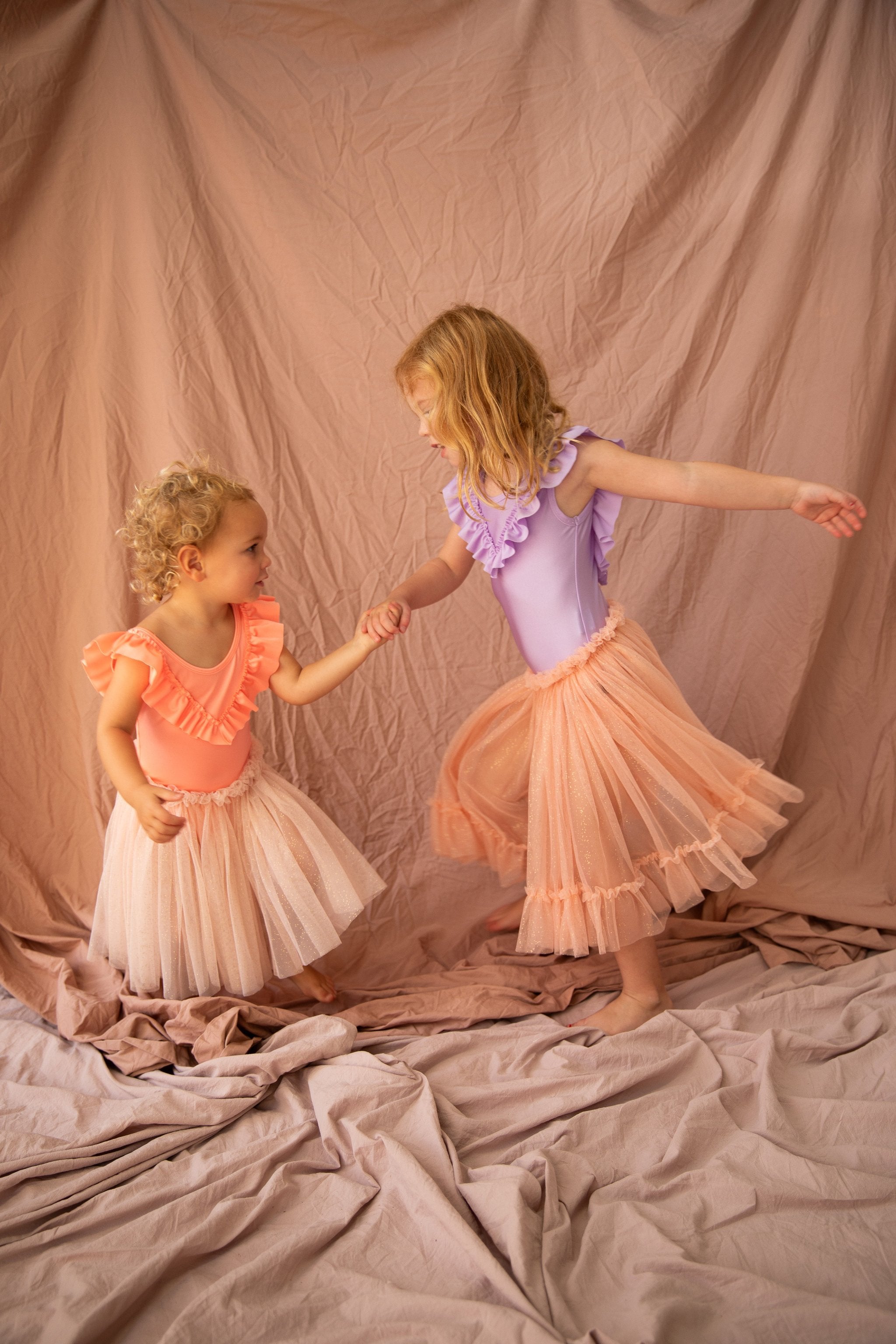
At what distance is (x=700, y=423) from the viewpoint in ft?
7.89

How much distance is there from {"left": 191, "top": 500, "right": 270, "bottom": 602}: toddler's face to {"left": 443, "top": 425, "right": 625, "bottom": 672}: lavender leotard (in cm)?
39

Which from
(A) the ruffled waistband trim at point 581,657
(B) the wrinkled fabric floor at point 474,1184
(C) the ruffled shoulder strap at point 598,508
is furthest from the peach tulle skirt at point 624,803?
(B) the wrinkled fabric floor at point 474,1184

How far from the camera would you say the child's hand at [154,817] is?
169 centimetres

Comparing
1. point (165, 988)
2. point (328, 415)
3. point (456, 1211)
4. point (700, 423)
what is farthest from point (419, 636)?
point (456, 1211)

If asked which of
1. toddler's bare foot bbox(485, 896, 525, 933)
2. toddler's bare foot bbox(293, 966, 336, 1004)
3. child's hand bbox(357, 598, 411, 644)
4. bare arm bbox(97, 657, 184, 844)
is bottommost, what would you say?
toddler's bare foot bbox(293, 966, 336, 1004)

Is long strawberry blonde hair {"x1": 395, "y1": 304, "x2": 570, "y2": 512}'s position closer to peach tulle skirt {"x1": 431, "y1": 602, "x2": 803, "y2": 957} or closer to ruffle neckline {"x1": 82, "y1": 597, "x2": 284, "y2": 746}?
peach tulle skirt {"x1": 431, "y1": 602, "x2": 803, "y2": 957}

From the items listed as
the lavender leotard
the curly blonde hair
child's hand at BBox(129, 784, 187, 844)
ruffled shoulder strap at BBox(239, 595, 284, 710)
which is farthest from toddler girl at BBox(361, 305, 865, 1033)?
child's hand at BBox(129, 784, 187, 844)

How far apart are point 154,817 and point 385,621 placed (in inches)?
20.8

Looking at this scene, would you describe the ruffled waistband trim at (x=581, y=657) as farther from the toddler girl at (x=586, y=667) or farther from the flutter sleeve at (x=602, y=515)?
the flutter sleeve at (x=602, y=515)

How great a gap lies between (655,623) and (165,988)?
4.61 ft

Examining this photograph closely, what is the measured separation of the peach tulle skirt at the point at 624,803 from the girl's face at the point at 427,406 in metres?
0.44

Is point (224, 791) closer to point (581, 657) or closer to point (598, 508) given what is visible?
point (581, 657)

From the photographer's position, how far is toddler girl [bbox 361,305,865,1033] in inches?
71.2

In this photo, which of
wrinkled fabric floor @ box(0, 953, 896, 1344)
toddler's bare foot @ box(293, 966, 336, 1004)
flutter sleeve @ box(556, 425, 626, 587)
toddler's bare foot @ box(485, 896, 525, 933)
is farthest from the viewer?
toddler's bare foot @ box(485, 896, 525, 933)
